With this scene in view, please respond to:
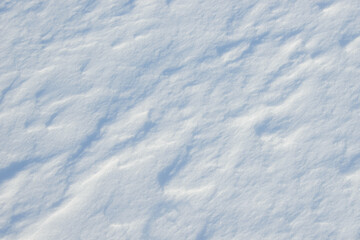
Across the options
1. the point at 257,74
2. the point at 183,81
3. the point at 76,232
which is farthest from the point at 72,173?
the point at 257,74

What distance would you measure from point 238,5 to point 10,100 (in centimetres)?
178

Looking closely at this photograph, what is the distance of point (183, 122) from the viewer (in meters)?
2.27

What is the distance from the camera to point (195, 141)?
85.9 inches

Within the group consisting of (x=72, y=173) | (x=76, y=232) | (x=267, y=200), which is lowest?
(x=267, y=200)

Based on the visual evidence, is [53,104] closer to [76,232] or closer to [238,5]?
[76,232]

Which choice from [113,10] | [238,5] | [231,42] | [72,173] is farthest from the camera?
[113,10]

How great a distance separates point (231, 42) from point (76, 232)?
62.7 inches

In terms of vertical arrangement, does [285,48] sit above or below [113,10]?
below

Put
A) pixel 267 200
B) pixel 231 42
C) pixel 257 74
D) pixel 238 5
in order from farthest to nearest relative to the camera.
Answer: pixel 238 5, pixel 231 42, pixel 257 74, pixel 267 200

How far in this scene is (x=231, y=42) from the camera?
259 centimetres

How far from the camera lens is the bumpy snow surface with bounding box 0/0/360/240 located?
1.92 meters

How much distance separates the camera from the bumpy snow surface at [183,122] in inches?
75.7

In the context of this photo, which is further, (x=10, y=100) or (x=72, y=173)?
(x=10, y=100)

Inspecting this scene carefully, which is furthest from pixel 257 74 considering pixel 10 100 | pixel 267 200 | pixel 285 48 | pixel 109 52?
pixel 10 100
